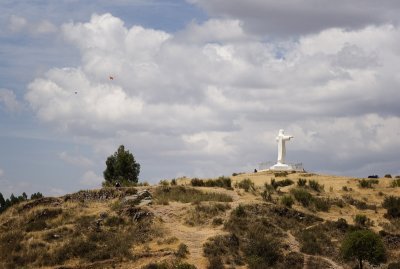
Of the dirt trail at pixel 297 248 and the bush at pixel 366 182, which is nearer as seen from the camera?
the dirt trail at pixel 297 248

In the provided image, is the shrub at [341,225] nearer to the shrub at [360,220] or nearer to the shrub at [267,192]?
the shrub at [360,220]

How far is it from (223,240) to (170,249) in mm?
3457

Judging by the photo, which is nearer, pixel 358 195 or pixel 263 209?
pixel 263 209

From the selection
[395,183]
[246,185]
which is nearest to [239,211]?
[246,185]

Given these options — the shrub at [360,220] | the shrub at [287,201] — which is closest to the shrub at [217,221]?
the shrub at [287,201]

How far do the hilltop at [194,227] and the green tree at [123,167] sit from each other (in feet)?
42.7

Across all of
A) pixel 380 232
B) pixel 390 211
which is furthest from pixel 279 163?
pixel 380 232

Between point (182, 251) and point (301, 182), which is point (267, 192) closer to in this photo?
point (301, 182)

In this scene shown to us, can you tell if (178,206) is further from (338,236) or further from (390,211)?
(390,211)

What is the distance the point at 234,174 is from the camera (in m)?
68.2

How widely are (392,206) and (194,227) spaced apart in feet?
55.5

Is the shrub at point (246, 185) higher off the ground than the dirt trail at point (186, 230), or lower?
higher

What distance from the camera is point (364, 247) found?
36.3 m

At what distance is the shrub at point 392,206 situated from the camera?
47.5m
